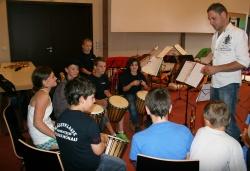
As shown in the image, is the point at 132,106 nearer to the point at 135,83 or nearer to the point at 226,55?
the point at 135,83

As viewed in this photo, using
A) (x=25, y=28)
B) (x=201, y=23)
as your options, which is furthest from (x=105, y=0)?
(x=201, y=23)

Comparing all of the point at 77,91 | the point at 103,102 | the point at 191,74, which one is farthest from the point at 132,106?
the point at 77,91

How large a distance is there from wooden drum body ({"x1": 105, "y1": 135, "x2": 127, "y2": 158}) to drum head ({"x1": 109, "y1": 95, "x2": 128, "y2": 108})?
117 centimetres

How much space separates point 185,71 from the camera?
384 centimetres

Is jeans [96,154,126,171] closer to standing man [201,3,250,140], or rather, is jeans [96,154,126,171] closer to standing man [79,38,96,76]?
standing man [201,3,250,140]

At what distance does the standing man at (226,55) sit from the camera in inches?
114

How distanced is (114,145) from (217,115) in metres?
1.05

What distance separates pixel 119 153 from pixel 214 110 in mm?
1092

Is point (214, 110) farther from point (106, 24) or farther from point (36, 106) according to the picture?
point (106, 24)

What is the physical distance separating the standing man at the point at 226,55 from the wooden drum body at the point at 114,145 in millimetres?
1193

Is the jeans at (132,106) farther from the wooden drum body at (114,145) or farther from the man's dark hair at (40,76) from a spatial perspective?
the man's dark hair at (40,76)

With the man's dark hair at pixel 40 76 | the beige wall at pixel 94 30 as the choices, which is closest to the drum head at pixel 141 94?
the man's dark hair at pixel 40 76

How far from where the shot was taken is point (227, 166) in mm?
1771

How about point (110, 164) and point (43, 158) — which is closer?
point (43, 158)
